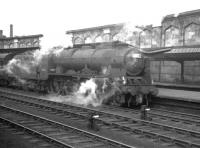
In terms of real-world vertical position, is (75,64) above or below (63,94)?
above

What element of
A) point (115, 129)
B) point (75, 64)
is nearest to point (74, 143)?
point (115, 129)

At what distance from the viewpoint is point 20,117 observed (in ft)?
35.2

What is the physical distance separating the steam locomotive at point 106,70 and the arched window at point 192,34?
8010 millimetres

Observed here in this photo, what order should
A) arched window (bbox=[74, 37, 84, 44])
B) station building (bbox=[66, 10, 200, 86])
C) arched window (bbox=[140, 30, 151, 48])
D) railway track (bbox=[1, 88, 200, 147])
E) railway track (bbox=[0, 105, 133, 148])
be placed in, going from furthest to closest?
arched window (bbox=[74, 37, 84, 44]) < arched window (bbox=[140, 30, 151, 48]) < station building (bbox=[66, 10, 200, 86]) < railway track (bbox=[1, 88, 200, 147]) < railway track (bbox=[0, 105, 133, 148])

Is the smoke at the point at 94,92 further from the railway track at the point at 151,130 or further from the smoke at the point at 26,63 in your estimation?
the smoke at the point at 26,63

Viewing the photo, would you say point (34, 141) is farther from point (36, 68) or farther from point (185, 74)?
point (185, 74)

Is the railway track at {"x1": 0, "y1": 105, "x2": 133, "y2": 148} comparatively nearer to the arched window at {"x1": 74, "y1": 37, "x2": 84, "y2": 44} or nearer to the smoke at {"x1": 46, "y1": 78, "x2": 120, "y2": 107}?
the smoke at {"x1": 46, "y1": 78, "x2": 120, "y2": 107}

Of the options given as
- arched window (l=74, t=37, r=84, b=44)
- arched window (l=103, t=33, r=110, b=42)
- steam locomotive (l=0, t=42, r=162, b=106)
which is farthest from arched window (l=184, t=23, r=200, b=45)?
arched window (l=74, t=37, r=84, b=44)

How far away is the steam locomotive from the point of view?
13266mm

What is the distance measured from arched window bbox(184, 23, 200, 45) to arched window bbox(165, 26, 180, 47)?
74cm

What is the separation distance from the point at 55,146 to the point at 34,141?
2.25 ft

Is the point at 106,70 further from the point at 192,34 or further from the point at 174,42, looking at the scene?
the point at 174,42

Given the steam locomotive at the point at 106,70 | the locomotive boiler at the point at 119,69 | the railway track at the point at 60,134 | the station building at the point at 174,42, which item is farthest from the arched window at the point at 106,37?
the railway track at the point at 60,134

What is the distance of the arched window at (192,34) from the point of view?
20.5m
